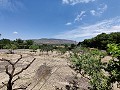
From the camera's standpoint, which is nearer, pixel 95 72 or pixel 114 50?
pixel 114 50

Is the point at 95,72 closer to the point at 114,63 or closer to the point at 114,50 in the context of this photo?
the point at 114,63

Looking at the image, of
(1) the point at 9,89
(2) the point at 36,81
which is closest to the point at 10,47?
(2) the point at 36,81

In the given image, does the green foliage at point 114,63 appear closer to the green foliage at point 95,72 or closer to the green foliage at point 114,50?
the green foliage at point 114,50

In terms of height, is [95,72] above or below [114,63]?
below

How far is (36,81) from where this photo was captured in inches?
1264

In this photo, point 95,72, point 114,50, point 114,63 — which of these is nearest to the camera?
point 114,50

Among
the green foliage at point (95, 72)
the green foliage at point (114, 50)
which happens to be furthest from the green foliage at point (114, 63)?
the green foliage at point (95, 72)

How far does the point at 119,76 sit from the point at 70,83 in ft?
72.7

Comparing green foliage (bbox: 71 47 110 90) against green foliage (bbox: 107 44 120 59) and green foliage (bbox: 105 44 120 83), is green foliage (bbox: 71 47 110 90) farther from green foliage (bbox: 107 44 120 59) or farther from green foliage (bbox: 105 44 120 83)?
green foliage (bbox: 107 44 120 59)

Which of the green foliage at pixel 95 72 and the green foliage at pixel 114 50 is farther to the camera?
the green foliage at pixel 95 72

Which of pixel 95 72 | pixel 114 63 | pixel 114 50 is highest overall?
pixel 114 50

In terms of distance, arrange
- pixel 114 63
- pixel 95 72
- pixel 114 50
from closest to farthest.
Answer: pixel 114 50
pixel 114 63
pixel 95 72

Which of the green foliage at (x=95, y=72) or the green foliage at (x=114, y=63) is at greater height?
the green foliage at (x=114, y=63)

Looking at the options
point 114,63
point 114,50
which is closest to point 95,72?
point 114,63
